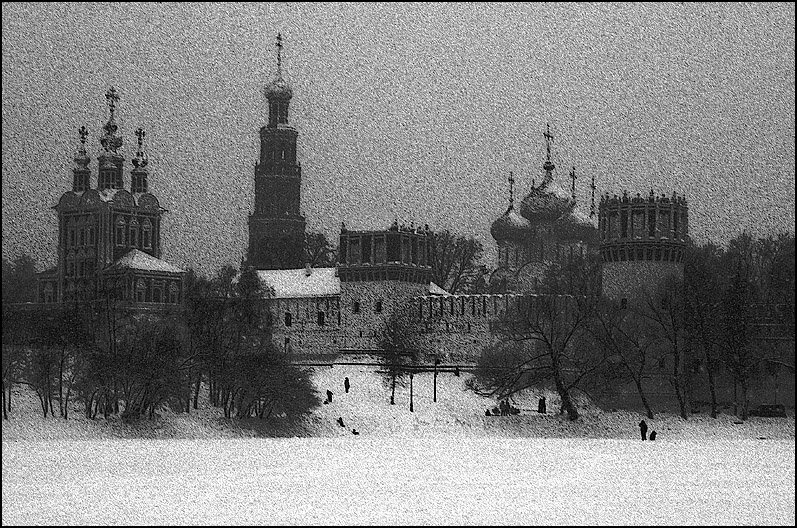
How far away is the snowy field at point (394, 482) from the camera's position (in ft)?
45.5

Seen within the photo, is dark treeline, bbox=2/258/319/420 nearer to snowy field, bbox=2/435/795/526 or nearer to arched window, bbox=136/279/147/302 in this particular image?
arched window, bbox=136/279/147/302

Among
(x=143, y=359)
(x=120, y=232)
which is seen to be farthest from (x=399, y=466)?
(x=120, y=232)

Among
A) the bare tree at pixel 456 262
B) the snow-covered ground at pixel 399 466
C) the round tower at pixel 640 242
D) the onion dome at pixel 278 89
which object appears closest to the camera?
the snow-covered ground at pixel 399 466

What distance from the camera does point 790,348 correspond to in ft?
67.6

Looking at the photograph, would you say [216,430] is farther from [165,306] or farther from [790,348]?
[790,348]

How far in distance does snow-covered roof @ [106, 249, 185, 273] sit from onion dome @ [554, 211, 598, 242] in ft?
30.8

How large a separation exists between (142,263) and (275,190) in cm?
405

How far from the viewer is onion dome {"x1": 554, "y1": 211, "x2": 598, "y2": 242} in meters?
29.9

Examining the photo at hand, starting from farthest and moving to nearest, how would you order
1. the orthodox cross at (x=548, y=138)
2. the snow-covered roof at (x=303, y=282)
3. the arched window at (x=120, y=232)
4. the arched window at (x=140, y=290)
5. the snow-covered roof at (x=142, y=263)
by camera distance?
the snow-covered roof at (x=303, y=282) < the arched window at (x=120, y=232) < the orthodox cross at (x=548, y=138) < the snow-covered roof at (x=142, y=263) < the arched window at (x=140, y=290)

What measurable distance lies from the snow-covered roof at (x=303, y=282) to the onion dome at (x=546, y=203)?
4154 mm

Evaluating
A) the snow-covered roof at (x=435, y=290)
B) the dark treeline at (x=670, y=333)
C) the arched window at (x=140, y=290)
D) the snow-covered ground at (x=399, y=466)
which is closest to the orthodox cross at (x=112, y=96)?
the arched window at (x=140, y=290)

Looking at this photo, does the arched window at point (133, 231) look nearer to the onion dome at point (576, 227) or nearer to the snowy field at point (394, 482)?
the snowy field at point (394, 482)

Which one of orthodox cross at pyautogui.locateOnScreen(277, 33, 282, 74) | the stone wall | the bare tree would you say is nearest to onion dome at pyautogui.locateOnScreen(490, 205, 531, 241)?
the bare tree

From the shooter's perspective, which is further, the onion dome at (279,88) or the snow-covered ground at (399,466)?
the onion dome at (279,88)
